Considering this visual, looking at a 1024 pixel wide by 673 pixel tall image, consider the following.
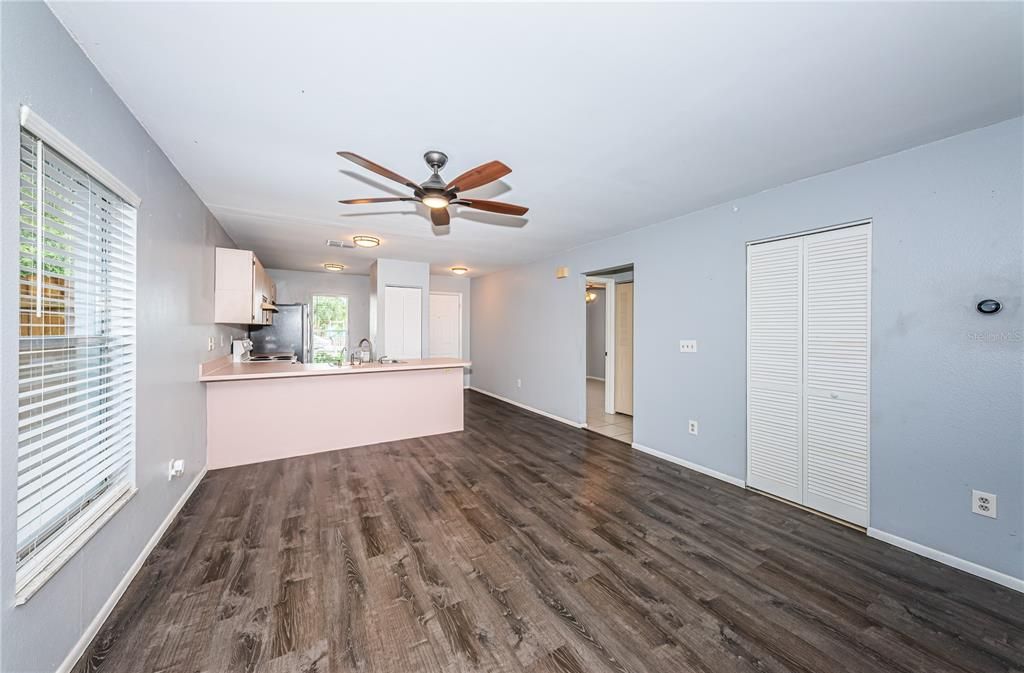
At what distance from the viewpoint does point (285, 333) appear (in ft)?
22.4

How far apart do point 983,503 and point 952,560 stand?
0.38 meters

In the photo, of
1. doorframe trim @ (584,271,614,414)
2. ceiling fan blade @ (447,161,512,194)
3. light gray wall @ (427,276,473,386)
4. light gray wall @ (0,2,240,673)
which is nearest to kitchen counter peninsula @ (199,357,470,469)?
light gray wall @ (0,2,240,673)

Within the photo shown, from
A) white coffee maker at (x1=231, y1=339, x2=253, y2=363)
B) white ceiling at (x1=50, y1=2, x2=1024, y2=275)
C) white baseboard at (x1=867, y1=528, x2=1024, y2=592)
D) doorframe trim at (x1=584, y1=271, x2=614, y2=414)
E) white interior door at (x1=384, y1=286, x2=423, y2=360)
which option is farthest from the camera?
white interior door at (x1=384, y1=286, x2=423, y2=360)

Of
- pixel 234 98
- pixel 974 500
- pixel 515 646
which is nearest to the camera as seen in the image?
pixel 515 646

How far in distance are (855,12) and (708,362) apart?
8.62ft

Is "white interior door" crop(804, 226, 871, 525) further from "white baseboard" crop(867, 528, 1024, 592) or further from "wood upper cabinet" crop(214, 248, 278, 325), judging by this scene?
"wood upper cabinet" crop(214, 248, 278, 325)

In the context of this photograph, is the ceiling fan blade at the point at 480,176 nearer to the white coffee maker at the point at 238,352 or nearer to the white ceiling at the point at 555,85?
the white ceiling at the point at 555,85

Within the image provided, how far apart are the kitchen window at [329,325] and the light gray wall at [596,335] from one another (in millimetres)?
5550

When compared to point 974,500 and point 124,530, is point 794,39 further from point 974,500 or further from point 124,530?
point 124,530

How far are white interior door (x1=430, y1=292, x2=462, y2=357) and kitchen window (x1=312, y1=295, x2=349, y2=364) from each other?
1.73 meters

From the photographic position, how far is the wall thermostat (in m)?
2.00

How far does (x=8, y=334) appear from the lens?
116 centimetres

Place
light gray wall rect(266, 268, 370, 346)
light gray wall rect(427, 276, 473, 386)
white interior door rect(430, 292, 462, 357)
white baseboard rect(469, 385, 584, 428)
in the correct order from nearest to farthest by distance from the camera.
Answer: white baseboard rect(469, 385, 584, 428) < light gray wall rect(266, 268, 370, 346) < white interior door rect(430, 292, 462, 357) < light gray wall rect(427, 276, 473, 386)

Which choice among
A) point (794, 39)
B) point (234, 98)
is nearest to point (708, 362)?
point (794, 39)
